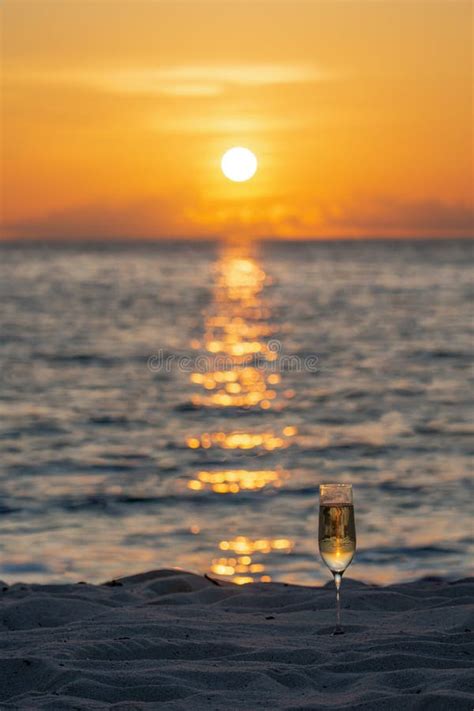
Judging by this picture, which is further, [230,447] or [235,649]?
[230,447]

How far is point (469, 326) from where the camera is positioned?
34.0 meters

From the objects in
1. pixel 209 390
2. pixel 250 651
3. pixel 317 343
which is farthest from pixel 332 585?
pixel 317 343

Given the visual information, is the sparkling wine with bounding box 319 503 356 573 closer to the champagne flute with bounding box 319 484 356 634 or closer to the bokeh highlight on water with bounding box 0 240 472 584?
the champagne flute with bounding box 319 484 356 634

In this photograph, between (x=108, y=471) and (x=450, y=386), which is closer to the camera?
(x=108, y=471)

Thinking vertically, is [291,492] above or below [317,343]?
below

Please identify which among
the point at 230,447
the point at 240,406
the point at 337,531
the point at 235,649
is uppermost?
the point at 240,406

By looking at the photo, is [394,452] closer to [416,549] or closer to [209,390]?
[416,549]

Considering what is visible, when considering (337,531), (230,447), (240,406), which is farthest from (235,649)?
(240,406)

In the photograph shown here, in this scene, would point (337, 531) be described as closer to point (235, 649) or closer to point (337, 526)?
point (337, 526)

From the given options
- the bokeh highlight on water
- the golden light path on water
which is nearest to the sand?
the golden light path on water

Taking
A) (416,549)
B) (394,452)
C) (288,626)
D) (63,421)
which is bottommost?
(288,626)

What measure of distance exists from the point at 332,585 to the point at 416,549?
7.77 feet

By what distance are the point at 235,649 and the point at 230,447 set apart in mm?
9344

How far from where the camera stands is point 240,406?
18.0 metres
